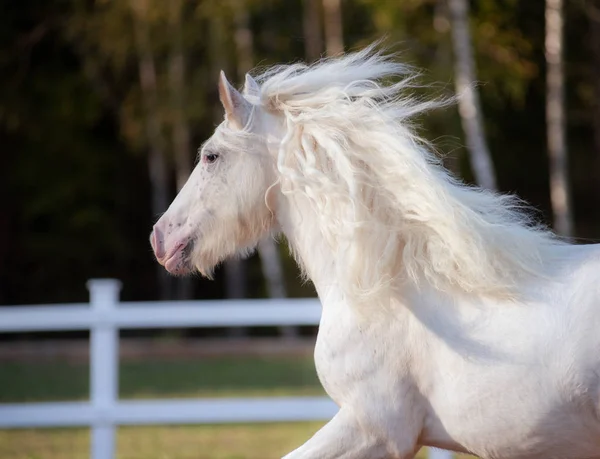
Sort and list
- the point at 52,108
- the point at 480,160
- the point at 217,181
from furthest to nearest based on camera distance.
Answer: the point at 52,108 < the point at 480,160 < the point at 217,181

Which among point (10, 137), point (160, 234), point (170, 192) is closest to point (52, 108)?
point (10, 137)

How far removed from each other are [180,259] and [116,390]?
2.41 metres

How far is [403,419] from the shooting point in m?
3.38

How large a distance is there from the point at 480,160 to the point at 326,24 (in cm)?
469

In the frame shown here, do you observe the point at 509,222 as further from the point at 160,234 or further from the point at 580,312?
the point at 160,234

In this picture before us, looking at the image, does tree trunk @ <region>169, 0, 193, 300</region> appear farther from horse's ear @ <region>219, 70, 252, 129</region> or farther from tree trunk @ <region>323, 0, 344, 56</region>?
horse's ear @ <region>219, 70, 252, 129</region>

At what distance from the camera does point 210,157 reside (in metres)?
3.87

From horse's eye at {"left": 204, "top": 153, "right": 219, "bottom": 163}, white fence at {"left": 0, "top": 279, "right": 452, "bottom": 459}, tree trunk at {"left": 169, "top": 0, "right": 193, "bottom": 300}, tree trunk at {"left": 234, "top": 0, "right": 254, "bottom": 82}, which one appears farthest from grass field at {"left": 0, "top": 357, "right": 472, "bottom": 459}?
tree trunk at {"left": 234, "top": 0, "right": 254, "bottom": 82}

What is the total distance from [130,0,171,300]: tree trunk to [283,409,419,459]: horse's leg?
1634 cm

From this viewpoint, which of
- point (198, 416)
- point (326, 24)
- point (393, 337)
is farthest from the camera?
point (326, 24)

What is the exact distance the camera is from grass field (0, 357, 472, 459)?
7.21m

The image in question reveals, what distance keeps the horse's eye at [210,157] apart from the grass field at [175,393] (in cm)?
312

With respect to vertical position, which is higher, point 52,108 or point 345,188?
point 52,108

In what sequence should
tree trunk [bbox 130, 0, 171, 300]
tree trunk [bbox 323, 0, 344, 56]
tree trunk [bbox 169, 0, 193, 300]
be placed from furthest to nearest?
tree trunk [bbox 130, 0, 171, 300], tree trunk [bbox 169, 0, 193, 300], tree trunk [bbox 323, 0, 344, 56]
